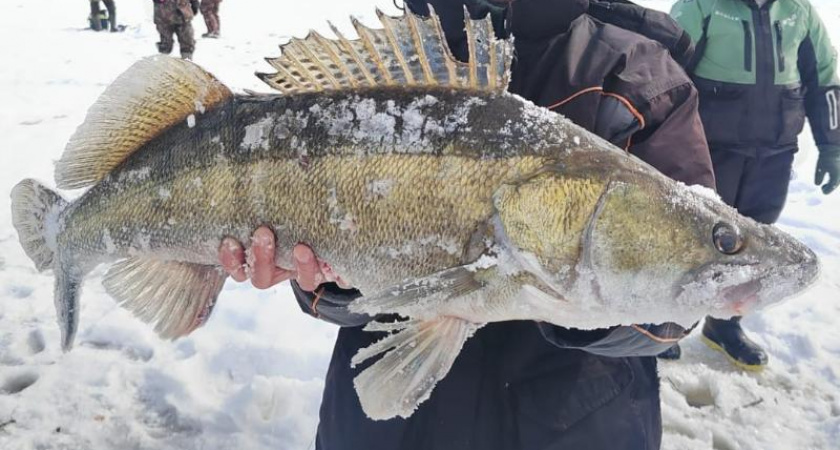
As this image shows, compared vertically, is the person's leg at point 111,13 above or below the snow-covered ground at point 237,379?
below

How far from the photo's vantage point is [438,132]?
59.2 inches

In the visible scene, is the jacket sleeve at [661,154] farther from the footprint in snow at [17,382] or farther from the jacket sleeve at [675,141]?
the footprint in snow at [17,382]

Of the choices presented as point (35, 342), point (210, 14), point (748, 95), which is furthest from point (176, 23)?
point (748, 95)

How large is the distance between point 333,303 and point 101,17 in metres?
14.8

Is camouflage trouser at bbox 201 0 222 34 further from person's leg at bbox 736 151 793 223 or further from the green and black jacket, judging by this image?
person's leg at bbox 736 151 793 223

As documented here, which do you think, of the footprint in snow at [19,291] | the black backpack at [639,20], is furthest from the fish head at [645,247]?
the footprint in snow at [19,291]

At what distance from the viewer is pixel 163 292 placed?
1922 millimetres

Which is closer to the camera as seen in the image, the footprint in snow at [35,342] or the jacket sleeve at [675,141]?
the jacket sleeve at [675,141]

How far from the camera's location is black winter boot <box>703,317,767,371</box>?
3145 millimetres

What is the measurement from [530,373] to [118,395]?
6.06 feet

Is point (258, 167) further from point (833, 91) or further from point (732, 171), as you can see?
point (833, 91)

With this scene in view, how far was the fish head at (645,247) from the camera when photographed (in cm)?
130

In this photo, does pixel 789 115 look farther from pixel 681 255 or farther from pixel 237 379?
pixel 237 379

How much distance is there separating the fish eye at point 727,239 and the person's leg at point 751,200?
210cm
